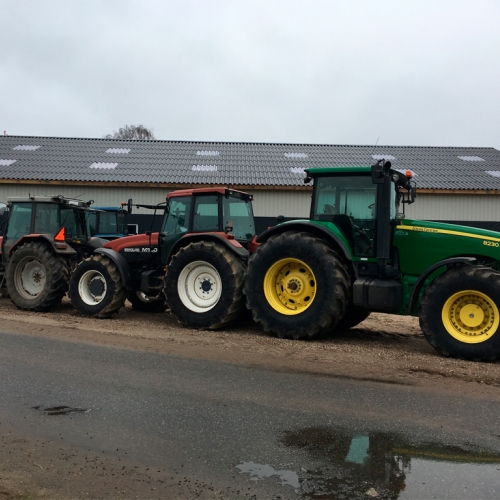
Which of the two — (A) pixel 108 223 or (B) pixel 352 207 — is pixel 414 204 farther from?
(B) pixel 352 207

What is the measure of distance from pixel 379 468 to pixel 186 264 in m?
5.64

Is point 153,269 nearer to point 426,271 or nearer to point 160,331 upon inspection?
point 160,331

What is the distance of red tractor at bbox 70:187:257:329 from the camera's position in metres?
8.99

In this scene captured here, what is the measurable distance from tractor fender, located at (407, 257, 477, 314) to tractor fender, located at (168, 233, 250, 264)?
2.68m

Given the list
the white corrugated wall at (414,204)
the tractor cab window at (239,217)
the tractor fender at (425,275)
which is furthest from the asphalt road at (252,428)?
the white corrugated wall at (414,204)

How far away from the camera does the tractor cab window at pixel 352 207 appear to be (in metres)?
8.09

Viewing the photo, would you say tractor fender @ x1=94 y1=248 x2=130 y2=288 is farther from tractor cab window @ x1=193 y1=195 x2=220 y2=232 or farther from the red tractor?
tractor cab window @ x1=193 y1=195 x2=220 y2=232

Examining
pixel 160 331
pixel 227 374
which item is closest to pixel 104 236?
pixel 160 331

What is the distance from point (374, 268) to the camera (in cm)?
799

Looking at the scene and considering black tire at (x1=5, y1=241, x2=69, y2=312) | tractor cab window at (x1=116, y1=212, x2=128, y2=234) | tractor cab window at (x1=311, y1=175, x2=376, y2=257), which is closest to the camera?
tractor cab window at (x1=311, y1=175, x2=376, y2=257)

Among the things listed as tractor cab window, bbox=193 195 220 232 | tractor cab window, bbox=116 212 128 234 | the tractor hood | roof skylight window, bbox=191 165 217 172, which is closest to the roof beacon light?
tractor cab window, bbox=193 195 220 232

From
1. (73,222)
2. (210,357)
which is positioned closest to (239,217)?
(210,357)

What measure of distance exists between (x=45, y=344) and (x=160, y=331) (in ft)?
5.82

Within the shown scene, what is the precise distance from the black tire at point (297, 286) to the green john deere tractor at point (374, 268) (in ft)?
0.05
